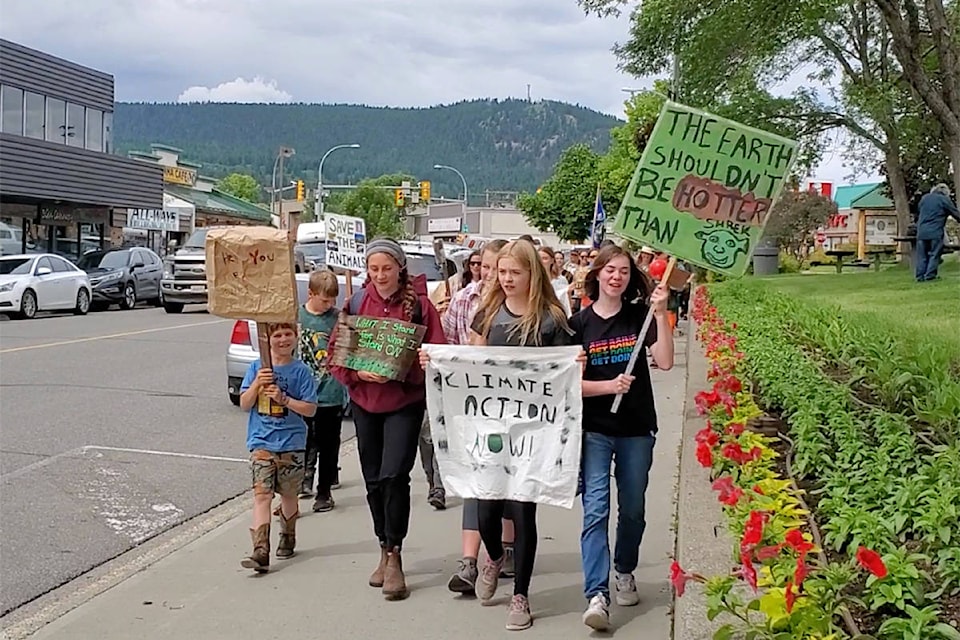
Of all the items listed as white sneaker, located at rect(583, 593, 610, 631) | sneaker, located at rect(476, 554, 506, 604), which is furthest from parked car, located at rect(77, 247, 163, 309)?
white sneaker, located at rect(583, 593, 610, 631)

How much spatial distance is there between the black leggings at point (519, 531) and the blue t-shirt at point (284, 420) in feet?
4.70

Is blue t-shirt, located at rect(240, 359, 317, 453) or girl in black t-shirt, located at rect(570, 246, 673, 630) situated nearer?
girl in black t-shirt, located at rect(570, 246, 673, 630)

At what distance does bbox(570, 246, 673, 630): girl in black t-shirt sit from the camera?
5410 millimetres

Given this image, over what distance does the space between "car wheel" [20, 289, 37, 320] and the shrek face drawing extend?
23.5m

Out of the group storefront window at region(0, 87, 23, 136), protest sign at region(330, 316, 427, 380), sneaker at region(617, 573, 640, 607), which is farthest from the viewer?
storefront window at region(0, 87, 23, 136)

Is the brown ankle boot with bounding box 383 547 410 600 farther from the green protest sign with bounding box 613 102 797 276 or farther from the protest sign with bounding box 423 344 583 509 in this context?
the green protest sign with bounding box 613 102 797 276

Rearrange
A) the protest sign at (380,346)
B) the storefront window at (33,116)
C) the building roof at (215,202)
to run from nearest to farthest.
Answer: the protest sign at (380,346)
the storefront window at (33,116)
the building roof at (215,202)

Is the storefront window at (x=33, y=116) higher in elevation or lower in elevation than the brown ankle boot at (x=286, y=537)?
higher

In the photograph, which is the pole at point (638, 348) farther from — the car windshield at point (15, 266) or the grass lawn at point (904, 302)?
the car windshield at point (15, 266)

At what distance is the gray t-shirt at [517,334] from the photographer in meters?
5.61

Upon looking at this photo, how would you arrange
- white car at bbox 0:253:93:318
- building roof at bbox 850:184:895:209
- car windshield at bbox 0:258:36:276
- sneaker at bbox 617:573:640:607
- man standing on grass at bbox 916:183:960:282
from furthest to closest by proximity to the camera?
building roof at bbox 850:184:895:209, car windshield at bbox 0:258:36:276, white car at bbox 0:253:93:318, man standing on grass at bbox 916:183:960:282, sneaker at bbox 617:573:640:607

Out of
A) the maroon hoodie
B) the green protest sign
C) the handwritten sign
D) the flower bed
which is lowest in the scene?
the flower bed

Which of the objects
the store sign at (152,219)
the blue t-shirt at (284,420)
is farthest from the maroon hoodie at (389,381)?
→ the store sign at (152,219)

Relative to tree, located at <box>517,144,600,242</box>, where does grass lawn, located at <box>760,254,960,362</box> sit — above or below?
below
